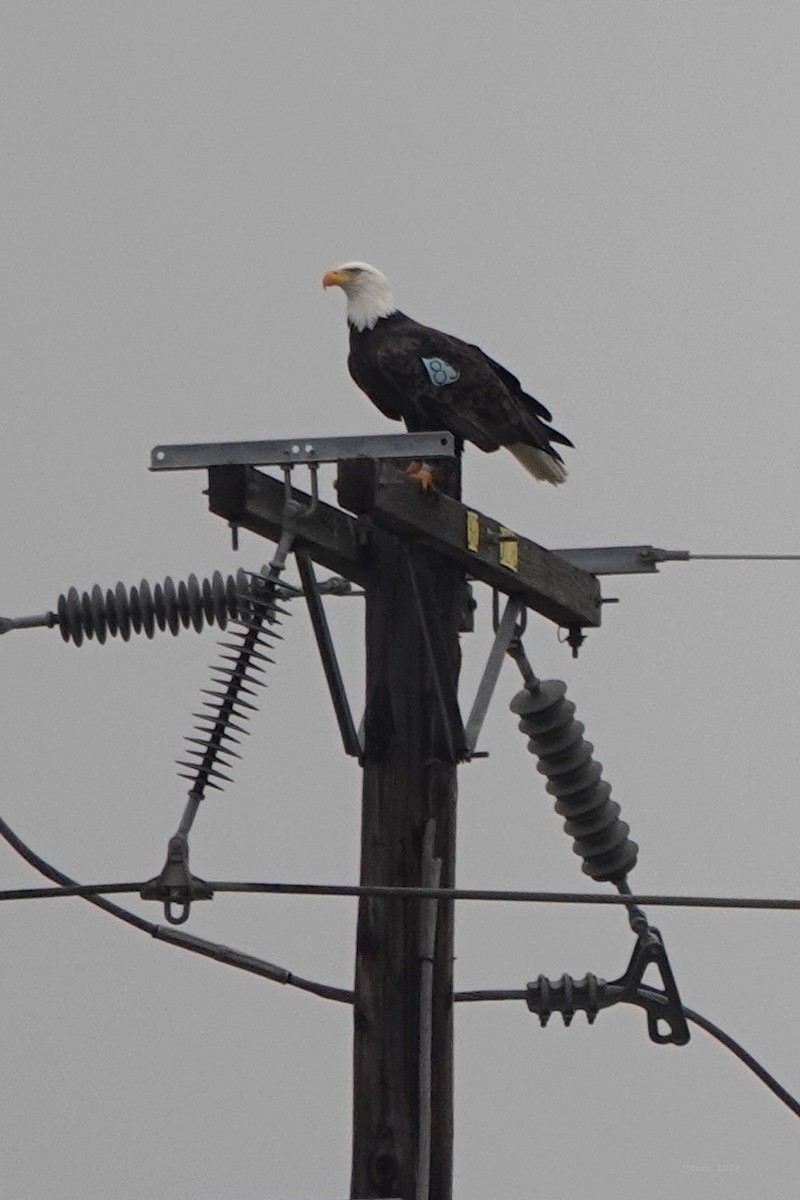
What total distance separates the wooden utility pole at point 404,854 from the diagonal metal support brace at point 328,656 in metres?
0.07

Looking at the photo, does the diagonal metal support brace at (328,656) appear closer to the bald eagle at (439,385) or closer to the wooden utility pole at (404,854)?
the wooden utility pole at (404,854)

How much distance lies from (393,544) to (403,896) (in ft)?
3.28

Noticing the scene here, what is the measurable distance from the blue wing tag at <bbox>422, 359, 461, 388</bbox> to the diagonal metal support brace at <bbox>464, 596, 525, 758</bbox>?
983mm

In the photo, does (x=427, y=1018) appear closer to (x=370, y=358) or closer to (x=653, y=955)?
(x=653, y=955)

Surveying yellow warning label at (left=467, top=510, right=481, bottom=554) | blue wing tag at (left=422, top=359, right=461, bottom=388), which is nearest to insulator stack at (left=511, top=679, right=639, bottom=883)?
yellow warning label at (left=467, top=510, right=481, bottom=554)

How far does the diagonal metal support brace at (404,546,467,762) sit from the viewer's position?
654 centimetres

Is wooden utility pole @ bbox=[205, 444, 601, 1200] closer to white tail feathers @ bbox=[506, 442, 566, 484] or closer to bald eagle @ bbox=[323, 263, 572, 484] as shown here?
bald eagle @ bbox=[323, 263, 572, 484]

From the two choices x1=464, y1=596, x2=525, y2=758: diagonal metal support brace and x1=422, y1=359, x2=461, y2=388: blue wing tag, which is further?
x1=422, y1=359, x2=461, y2=388: blue wing tag

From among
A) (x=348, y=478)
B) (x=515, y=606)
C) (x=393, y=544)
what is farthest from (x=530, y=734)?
(x=348, y=478)

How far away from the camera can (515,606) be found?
A: 697cm

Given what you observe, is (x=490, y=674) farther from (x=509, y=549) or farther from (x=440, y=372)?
(x=440, y=372)

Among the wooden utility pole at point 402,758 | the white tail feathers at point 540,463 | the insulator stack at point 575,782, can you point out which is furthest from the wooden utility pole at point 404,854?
the white tail feathers at point 540,463

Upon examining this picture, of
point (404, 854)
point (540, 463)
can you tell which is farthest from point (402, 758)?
point (540, 463)

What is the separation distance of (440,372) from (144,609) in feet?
4.06
